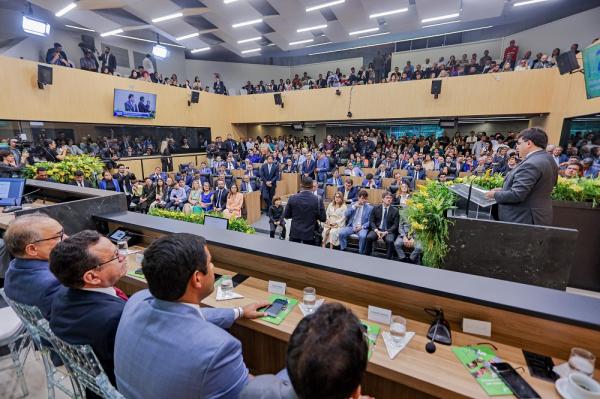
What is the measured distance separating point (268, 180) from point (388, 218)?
3913 millimetres

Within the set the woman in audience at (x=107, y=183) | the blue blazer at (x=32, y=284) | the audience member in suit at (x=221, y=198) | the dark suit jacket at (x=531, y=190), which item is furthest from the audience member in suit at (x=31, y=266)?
the woman in audience at (x=107, y=183)

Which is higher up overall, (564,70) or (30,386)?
(564,70)

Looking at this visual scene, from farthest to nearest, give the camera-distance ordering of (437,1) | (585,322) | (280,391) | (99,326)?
1. (437,1)
2. (99,326)
3. (585,322)
4. (280,391)

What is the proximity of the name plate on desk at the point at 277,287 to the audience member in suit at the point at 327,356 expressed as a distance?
905mm

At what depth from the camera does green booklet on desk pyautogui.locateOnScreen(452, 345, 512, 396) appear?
100cm

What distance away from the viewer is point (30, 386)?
2059mm

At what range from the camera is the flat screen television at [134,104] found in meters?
9.49

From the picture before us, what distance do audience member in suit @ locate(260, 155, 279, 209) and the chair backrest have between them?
6230 millimetres

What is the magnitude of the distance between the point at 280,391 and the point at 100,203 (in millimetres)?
2613

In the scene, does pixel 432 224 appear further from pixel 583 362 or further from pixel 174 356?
pixel 174 356

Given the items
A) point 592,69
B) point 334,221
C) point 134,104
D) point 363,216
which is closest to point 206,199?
point 334,221

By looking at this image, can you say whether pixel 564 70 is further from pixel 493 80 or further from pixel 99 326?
pixel 99 326

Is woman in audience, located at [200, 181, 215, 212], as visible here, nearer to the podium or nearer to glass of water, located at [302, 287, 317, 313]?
the podium

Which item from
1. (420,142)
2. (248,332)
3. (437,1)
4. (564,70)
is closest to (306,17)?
(437,1)
